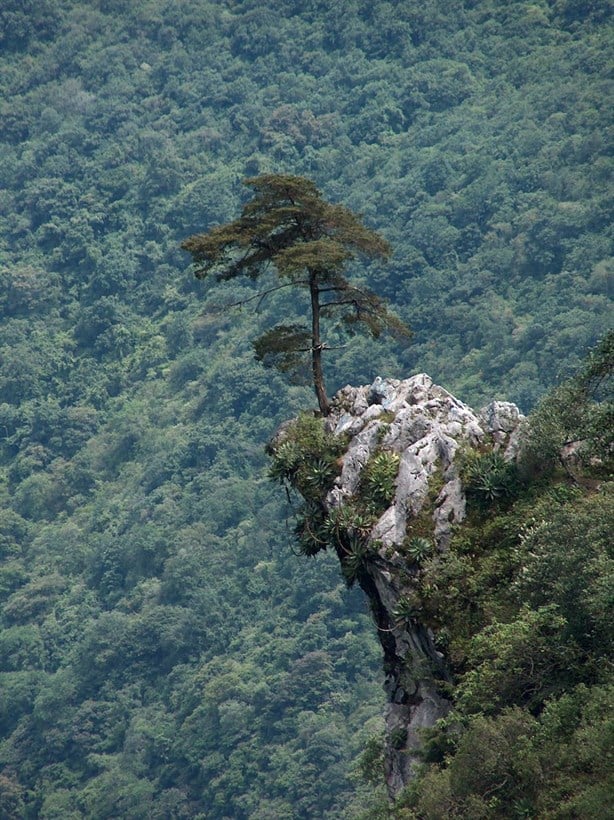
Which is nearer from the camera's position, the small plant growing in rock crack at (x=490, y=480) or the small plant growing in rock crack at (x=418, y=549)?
the small plant growing in rock crack at (x=418, y=549)

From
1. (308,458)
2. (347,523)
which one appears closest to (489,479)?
(347,523)

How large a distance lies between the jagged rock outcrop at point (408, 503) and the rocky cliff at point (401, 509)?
1.0 inches

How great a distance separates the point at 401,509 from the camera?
3862 cm

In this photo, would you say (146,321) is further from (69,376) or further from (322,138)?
(322,138)

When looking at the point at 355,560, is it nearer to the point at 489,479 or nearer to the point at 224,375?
the point at 489,479

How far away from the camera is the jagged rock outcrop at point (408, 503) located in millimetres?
37375

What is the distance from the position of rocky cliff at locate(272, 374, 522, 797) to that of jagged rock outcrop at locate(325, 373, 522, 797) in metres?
0.02

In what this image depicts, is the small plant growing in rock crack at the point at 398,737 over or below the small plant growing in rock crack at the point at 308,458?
below

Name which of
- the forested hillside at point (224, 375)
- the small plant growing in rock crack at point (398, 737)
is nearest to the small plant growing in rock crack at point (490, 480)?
the small plant growing in rock crack at point (398, 737)

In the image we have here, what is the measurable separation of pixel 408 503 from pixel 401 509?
0.22 meters

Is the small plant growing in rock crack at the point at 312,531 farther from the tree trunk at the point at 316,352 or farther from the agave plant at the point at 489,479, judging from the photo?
the agave plant at the point at 489,479

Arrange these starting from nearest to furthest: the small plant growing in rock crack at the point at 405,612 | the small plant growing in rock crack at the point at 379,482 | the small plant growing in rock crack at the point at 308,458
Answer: the small plant growing in rock crack at the point at 405,612 < the small plant growing in rock crack at the point at 379,482 < the small plant growing in rock crack at the point at 308,458

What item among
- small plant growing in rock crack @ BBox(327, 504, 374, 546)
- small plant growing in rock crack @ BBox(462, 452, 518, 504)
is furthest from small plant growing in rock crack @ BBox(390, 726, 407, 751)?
small plant growing in rock crack @ BBox(462, 452, 518, 504)

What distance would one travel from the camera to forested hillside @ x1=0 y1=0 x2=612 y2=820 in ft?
386
